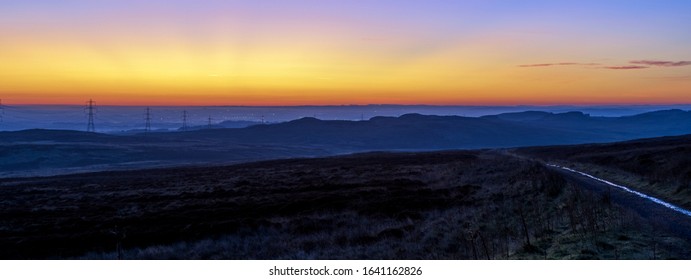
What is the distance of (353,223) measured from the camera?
26859 mm

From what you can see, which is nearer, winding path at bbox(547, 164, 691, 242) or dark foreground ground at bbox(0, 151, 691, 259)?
winding path at bbox(547, 164, 691, 242)

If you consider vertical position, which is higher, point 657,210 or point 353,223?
point 657,210

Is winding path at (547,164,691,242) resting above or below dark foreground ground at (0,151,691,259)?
above

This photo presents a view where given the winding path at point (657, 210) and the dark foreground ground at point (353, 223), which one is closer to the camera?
the winding path at point (657, 210)

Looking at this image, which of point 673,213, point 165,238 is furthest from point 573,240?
point 165,238

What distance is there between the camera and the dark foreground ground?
15.7 meters

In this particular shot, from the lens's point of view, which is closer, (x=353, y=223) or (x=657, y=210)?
(x=657, y=210)

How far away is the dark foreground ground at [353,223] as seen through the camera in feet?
51.6

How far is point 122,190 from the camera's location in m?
51.5

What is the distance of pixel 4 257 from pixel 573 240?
23.6 m

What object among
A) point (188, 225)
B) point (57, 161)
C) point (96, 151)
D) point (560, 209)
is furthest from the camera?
point (96, 151)

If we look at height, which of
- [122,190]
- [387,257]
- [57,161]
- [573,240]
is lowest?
[57,161]

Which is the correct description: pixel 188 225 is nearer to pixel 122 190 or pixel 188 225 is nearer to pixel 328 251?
pixel 328 251

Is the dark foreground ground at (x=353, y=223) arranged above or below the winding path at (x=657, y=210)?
below
